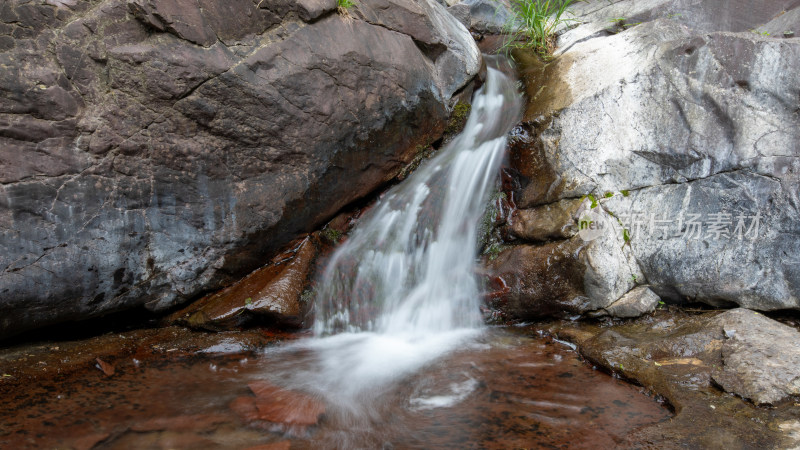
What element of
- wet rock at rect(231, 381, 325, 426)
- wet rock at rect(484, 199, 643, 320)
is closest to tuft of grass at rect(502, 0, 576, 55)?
wet rock at rect(484, 199, 643, 320)

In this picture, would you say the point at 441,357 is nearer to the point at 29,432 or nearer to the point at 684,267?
the point at 684,267

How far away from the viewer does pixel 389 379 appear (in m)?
3.62

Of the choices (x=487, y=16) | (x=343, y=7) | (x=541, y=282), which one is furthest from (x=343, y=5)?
(x=487, y=16)

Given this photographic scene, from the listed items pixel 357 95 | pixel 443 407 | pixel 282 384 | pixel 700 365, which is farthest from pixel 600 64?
pixel 282 384

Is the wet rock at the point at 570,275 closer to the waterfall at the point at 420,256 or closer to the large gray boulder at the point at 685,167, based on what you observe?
the large gray boulder at the point at 685,167

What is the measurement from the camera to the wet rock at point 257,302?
4.14 metres

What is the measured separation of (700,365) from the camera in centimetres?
343

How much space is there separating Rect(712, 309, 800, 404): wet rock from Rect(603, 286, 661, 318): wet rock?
0.59 metres

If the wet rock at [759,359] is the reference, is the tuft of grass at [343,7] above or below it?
above

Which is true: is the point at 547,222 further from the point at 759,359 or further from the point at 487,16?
the point at 487,16

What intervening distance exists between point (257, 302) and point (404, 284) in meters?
1.40

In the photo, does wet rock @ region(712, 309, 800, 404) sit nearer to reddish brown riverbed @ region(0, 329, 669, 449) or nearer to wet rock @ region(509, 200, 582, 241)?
reddish brown riverbed @ region(0, 329, 669, 449)

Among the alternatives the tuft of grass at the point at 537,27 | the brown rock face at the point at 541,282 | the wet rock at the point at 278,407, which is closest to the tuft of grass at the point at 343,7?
the tuft of grass at the point at 537,27

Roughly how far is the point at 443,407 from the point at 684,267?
265cm
